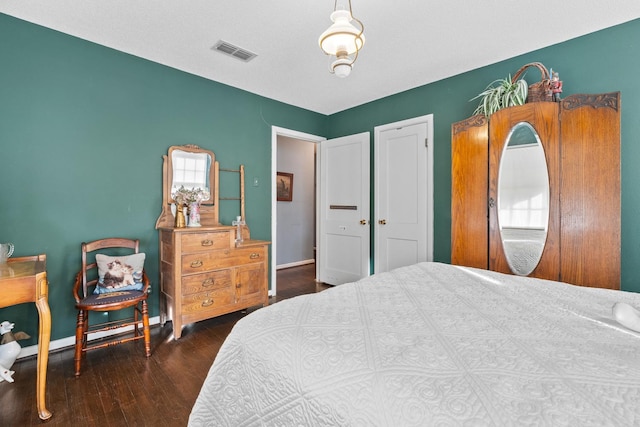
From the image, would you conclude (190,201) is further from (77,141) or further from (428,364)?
(428,364)

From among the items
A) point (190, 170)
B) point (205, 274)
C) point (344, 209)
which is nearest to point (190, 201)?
point (190, 170)

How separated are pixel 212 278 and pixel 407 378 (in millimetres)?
2516

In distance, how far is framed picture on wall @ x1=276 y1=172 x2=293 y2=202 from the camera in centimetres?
587

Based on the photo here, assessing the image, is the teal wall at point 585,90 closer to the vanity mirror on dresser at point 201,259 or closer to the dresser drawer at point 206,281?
the vanity mirror on dresser at point 201,259

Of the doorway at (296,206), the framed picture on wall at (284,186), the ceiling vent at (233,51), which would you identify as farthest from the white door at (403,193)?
the framed picture on wall at (284,186)

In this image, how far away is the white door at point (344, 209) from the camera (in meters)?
4.12

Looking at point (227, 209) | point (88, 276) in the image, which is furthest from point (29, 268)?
point (227, 209)

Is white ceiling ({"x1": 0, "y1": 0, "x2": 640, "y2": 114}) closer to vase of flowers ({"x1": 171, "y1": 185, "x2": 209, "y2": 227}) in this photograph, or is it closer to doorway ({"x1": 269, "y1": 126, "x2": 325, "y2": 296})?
vase of flowers ({"x1": 171, "y1": 185, "x2": 209, "y2": 227})

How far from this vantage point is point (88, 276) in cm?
266

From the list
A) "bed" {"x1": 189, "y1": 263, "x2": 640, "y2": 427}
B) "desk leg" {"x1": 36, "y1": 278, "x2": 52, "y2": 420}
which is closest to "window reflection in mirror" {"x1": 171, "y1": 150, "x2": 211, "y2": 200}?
"desk leg" {"x1": 36, "y1": 278, "x2": 52, "y2": 420}

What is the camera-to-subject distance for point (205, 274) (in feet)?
9.46

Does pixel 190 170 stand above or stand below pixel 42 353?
above

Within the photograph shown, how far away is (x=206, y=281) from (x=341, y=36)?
2.33m

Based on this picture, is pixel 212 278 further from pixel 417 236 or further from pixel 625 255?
pixel 625 255
